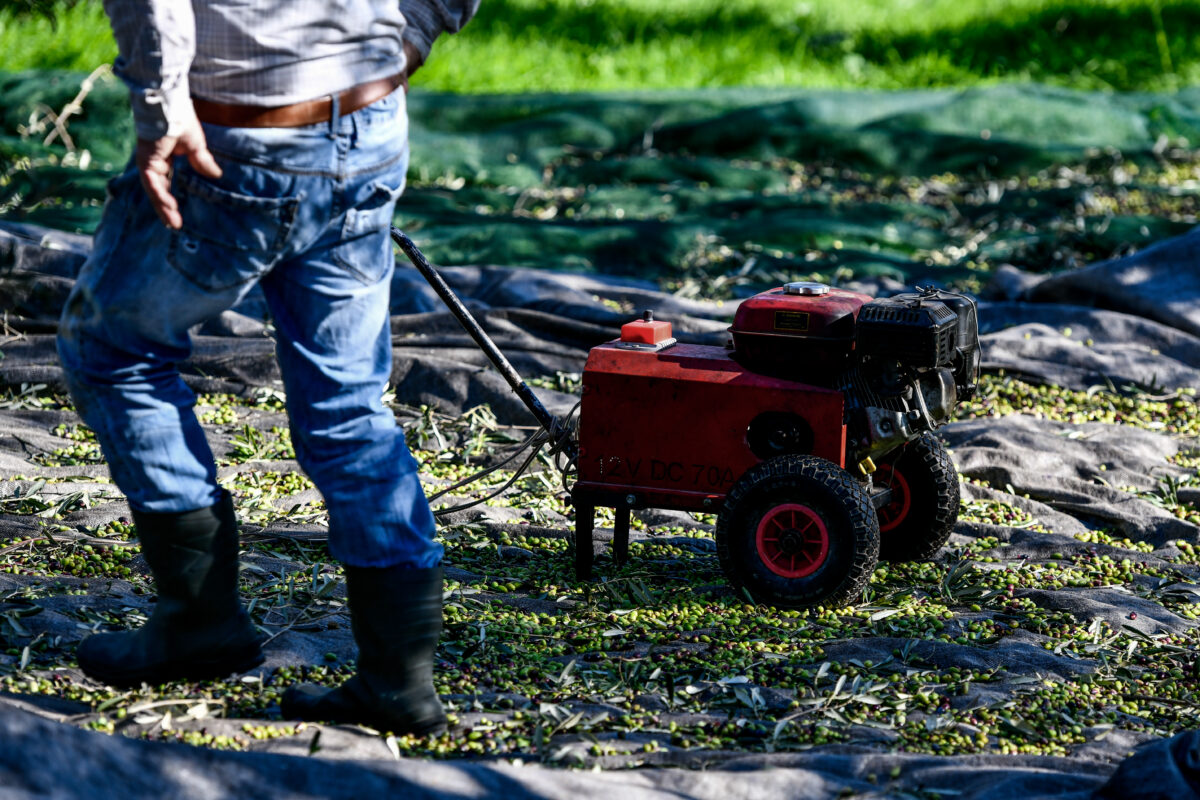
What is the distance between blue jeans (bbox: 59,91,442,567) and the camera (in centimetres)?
198

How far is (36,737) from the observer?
186cm

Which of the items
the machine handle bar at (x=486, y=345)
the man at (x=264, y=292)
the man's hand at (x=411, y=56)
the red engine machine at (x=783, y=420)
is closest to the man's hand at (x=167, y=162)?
the man at (x=264, y=292)

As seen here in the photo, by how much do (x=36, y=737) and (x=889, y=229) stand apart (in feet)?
17.6

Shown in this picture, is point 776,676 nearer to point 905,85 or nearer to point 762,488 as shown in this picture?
point 762,488

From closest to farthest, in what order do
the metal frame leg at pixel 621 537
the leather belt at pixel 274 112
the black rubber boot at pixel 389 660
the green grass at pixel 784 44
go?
1. the leather belt at pixel 274 112
2. the black rubber boot at pixel 389 660
3. the metal frame leg at pixel 621 537
4. the green grass at pixel 784 44

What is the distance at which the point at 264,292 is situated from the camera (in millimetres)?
2145

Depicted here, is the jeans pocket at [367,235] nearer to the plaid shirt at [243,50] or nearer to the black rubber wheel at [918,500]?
the plaid shirt at [243,50]

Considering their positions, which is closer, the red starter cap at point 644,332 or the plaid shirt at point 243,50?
the plaid shirt at point 243,50

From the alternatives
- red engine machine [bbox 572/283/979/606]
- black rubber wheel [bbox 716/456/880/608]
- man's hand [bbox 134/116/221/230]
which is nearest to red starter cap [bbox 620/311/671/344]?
red engine machine [bbox 572/283/979/606]

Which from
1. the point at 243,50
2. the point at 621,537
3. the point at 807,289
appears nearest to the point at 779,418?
the point at 807,289

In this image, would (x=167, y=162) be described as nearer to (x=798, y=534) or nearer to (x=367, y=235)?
(x=367, y=235)

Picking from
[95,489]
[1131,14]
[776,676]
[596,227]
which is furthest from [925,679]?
[1131,14]

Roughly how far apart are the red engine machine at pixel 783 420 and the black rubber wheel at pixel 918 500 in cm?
16

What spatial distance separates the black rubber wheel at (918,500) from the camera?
3201 mm
